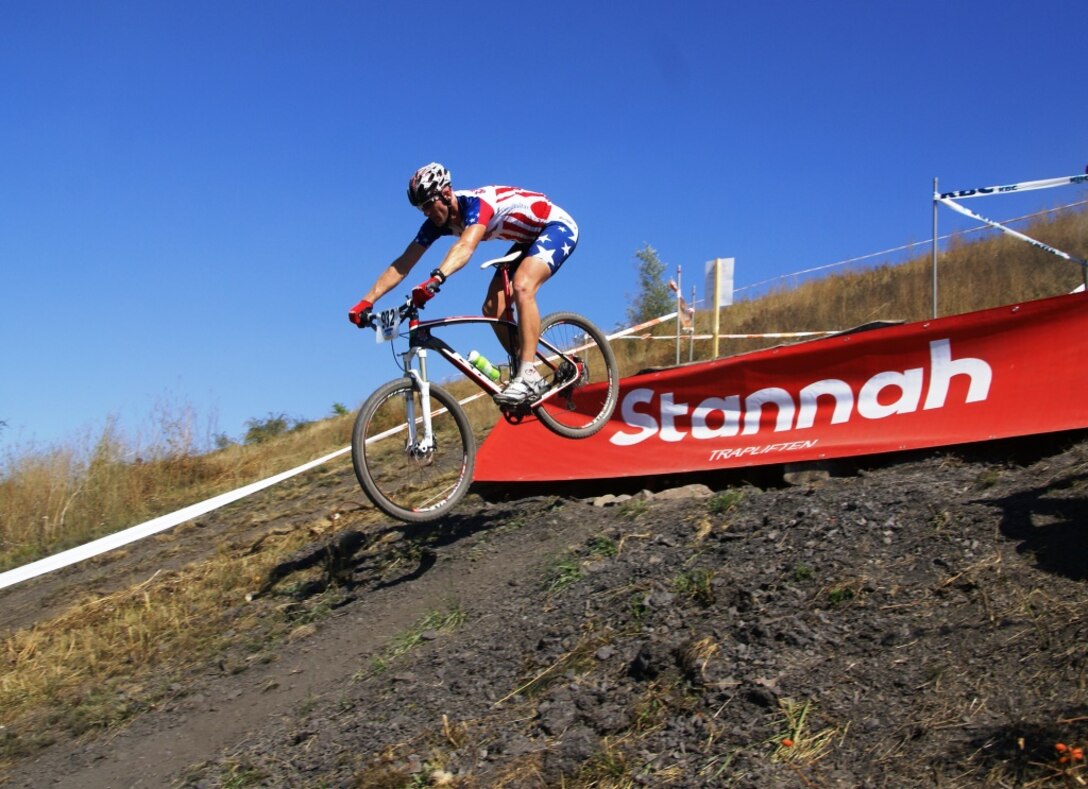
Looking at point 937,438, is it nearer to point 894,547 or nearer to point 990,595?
point 894,547

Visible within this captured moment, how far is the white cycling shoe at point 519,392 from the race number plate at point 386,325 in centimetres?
88

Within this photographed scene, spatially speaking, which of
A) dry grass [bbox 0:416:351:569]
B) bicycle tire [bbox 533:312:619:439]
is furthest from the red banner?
dry grass [bbox 0:416:351:569]

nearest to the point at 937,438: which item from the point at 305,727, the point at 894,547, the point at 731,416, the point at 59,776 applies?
the point at 731,416

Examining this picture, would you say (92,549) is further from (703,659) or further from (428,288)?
(703,659)

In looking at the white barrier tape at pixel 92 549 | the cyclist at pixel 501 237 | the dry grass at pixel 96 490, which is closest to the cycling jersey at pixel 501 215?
the cyclist at pixel 501 237

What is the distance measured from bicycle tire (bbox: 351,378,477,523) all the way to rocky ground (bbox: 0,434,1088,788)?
1.44 feet

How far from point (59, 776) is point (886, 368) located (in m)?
5.77

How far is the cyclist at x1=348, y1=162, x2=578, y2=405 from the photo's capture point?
681 cm

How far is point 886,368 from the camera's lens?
23.5ft

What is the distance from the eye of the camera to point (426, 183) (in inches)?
268

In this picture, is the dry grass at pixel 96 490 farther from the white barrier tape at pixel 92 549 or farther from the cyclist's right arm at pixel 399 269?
the cyclist's right arm at pixel 399 269

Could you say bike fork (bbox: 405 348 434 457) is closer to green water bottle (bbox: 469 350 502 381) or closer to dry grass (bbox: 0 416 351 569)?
green water bottle (bbox: 469 350 502 381)

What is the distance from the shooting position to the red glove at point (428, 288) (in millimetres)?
6508

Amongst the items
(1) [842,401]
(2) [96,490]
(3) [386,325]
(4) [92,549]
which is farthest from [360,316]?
(2) [96,490]
